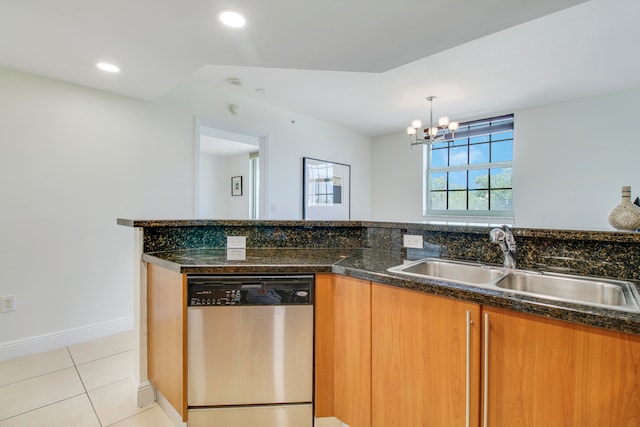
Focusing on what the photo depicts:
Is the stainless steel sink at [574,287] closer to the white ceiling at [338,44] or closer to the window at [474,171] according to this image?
the white ceiling at [338,44]

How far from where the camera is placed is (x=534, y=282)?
1.30 meters

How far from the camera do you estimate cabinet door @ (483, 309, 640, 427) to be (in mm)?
792

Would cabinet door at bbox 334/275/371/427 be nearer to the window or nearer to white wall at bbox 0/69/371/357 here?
white wall at bbox 0/69/371/357

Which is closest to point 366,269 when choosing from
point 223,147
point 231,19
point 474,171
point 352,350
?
point 352,350

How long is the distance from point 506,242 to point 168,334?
1722mm

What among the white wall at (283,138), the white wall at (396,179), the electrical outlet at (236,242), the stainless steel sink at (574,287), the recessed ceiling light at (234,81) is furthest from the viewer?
the white wall at (396,179)

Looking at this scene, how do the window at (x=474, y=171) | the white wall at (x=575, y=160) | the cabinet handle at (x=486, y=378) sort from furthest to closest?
1. the window at (x=474, y=171)
2. the white wall at (x=575, y=160)
3. the cabinet handle at (x=486, y=378)

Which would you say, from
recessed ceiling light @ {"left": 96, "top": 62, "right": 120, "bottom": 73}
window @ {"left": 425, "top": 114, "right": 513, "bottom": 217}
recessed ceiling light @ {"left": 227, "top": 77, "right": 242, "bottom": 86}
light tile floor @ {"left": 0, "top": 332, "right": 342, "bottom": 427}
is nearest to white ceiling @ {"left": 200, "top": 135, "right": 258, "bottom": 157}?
recessed ceiling light @ {"left": 227, "top": 77, "right": 242, "bottom": 86}

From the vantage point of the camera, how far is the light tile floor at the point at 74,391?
1.58 meters

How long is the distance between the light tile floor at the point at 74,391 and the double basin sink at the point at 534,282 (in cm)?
163

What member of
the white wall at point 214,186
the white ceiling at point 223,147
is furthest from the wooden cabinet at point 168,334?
the white wall at point 214,186

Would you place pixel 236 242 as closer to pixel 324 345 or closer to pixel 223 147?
pixel 324 345

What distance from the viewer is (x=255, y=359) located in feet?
4.65

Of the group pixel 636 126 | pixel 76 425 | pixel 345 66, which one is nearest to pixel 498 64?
pixel 345 66
